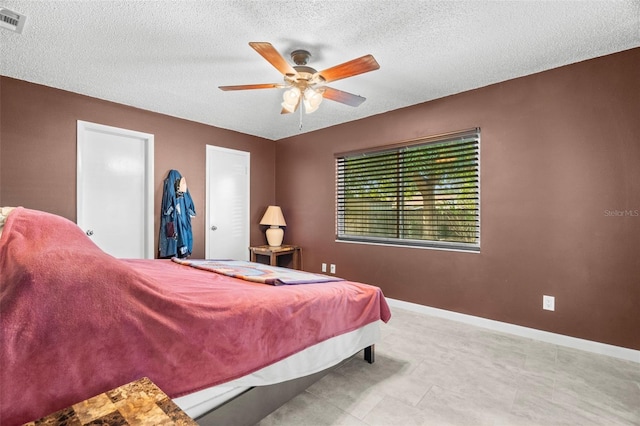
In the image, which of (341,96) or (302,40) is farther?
(341,96)

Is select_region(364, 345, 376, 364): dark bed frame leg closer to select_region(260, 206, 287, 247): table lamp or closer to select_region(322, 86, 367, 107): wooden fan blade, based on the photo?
select_region(322, 86, 367, 107): wooden fan blade

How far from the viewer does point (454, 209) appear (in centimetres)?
319

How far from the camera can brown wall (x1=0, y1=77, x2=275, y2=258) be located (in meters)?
2.78

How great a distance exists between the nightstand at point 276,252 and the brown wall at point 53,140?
4.58ft

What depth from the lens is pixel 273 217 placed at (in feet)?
15.2

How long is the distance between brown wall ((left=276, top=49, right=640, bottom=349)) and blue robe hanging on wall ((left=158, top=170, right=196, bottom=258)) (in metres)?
2.64

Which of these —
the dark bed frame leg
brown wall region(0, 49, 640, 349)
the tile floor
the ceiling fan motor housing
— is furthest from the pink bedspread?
brown wall region(0, 49, 640, 349)

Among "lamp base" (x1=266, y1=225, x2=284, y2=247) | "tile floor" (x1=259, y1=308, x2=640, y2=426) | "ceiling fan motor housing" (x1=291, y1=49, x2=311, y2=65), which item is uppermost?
"ceiling fan motor housing" (x1=291, y1=49, x2=311, y2=65)

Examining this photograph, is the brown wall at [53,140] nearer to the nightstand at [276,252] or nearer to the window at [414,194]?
the nightstand at [276,252]

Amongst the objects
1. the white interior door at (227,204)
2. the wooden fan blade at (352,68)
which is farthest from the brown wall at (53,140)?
the wooden fan blade at (352,68)

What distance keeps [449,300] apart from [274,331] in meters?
2.33

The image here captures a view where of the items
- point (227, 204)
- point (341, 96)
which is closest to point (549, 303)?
point (341, 96)

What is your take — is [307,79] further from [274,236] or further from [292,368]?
[274,236]

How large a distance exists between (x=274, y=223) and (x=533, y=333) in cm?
336
